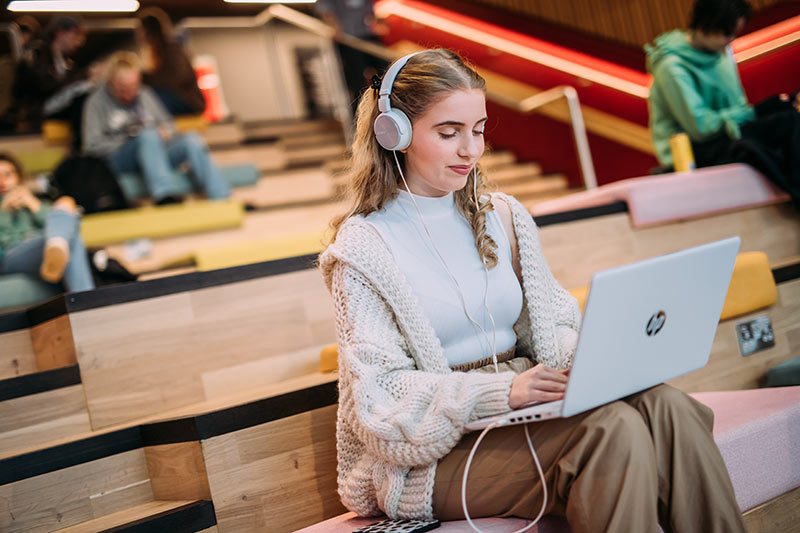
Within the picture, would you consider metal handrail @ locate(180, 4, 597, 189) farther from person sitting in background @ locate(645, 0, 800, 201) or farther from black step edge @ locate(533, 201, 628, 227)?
black step edge @ locate(533, 201, 628, 227)

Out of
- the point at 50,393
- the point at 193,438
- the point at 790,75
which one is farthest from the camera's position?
the point at 790,75

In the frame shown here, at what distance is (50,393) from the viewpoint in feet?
7.00

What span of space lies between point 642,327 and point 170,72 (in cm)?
513

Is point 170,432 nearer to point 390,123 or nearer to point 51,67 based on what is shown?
point 390,123

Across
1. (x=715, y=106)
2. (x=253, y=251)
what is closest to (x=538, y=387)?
(x=253, y=251)

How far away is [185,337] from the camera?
232 centimetres

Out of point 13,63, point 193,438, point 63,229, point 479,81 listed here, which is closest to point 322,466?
point 193,438

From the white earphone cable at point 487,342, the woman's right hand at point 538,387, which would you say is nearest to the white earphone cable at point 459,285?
the white earphone cable at point 487,342

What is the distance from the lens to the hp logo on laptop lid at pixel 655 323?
52.2 inches

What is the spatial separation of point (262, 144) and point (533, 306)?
460cm

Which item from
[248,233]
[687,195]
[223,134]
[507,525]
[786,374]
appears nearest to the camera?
[507,525]

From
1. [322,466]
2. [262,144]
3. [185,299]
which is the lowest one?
[322,466]

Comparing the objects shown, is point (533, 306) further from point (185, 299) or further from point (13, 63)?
point (13, 63)

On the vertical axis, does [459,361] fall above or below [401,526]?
above
